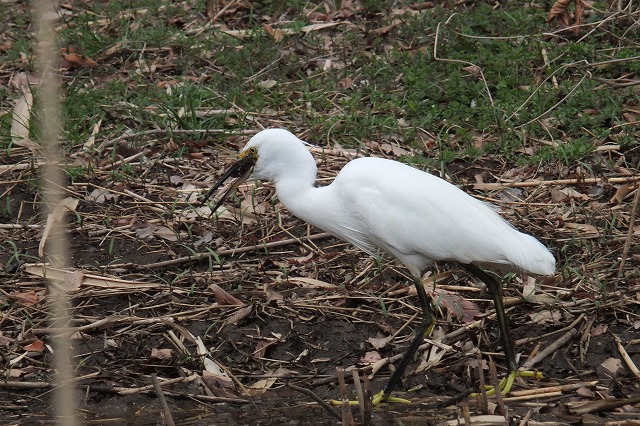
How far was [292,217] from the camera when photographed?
5.89 m

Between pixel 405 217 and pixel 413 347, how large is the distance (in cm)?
64

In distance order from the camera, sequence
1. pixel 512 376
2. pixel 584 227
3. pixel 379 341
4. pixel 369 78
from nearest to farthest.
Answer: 1. pixel 512 376
2. pixel 379 341
3. pixel 584 227
4. pixel 369 78

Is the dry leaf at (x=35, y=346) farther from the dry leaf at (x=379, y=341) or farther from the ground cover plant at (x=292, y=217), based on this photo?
the dry leaf at (x=379, y=341)

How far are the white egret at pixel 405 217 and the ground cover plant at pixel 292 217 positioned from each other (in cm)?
45

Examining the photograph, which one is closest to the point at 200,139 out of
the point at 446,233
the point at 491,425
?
the point at 446,233

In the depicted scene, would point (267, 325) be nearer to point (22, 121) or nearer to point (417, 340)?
point (417, 340)

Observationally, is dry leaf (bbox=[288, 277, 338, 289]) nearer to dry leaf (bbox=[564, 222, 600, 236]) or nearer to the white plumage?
the white plumage

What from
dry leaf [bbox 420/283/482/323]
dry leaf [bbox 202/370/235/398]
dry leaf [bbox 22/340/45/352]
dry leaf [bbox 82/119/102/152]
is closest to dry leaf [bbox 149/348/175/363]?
dry leaf [bbox 202/370/235/398]

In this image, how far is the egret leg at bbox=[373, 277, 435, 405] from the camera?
14.3 feet

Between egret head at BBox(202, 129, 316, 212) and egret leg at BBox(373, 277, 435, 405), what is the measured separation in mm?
832

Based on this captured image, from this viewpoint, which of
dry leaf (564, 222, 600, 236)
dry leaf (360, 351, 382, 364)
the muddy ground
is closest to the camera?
the muddy ground

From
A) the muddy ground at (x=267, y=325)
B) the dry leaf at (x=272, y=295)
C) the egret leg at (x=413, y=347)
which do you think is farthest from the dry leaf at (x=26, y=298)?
the egret leg at (x=413, y=347)

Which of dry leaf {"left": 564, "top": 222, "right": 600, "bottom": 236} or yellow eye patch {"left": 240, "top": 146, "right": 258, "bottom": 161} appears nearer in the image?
yellow eye patch {"left": 240, "top": 146, "right": 258, "bottom": 161}

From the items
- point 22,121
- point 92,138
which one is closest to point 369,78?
point 92,138
